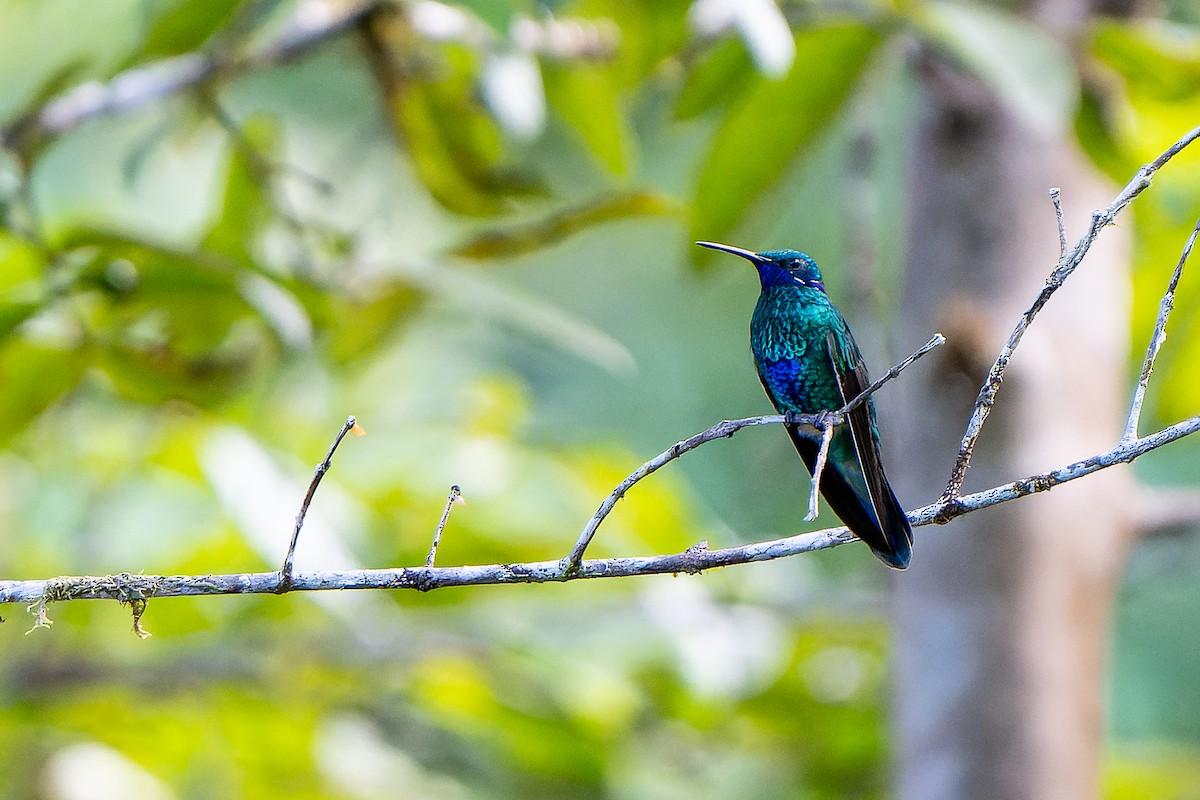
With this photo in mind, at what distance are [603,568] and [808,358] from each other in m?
0.56

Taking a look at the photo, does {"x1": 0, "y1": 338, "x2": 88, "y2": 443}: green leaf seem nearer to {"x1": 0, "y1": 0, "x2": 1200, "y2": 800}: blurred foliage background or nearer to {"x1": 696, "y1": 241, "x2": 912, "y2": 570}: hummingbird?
{"x1": 0, "y1": 0, "x2": 1200, "y2": 800}: blurred foliage background

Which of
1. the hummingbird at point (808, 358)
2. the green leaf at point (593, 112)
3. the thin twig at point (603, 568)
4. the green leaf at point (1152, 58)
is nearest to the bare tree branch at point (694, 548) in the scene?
the thin twig at point (603, 568)

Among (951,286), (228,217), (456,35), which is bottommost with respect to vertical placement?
(951,286)

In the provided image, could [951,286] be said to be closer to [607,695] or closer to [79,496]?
[607,695]

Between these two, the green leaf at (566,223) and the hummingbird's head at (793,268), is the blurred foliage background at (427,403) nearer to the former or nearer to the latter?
the green leaf at (566,223)

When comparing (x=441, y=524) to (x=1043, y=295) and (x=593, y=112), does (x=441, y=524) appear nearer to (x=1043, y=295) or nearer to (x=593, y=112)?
(x=1043, y=295)

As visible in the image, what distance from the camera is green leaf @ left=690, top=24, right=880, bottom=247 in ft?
6.36

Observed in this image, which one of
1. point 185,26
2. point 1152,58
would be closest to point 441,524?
point 185,26

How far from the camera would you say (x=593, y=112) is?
2.58m

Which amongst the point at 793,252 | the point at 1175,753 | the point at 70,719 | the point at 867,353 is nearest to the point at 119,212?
the point at 70,719

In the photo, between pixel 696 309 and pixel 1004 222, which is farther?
pixel 696 309

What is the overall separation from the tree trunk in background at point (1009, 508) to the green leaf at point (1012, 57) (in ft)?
1.11

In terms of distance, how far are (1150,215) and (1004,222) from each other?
1.91 feet

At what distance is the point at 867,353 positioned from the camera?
6.70 feet
